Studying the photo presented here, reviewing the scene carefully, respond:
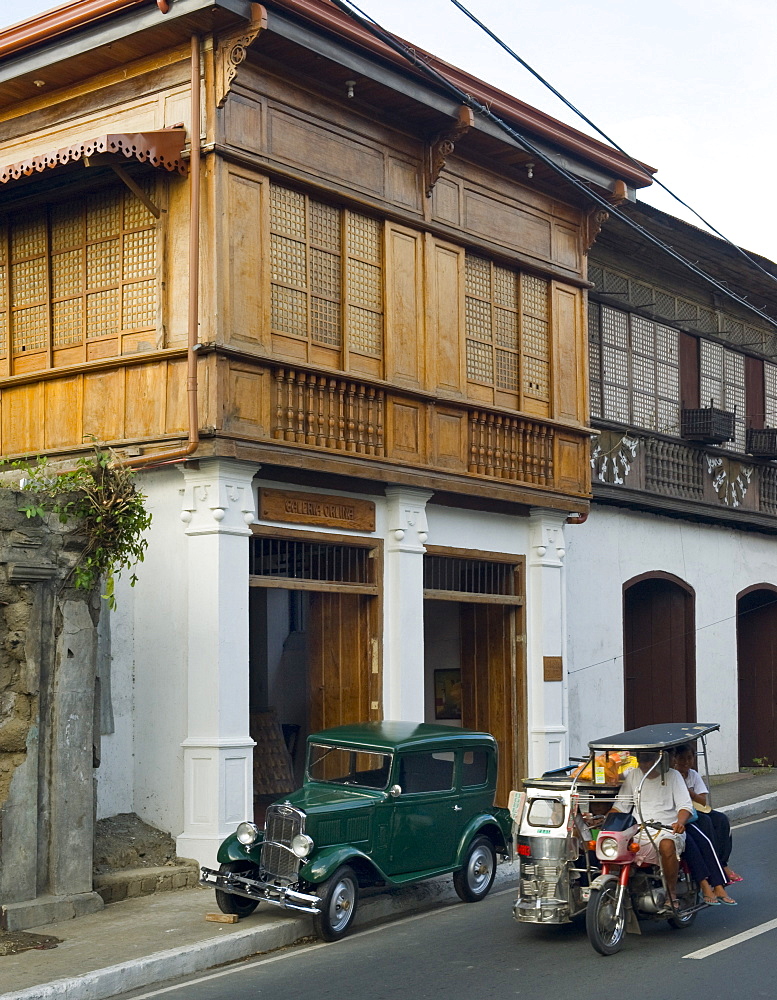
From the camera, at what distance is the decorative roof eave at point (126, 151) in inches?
490

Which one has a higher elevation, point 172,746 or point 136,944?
point 172,746

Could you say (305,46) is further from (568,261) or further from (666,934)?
(666,934)

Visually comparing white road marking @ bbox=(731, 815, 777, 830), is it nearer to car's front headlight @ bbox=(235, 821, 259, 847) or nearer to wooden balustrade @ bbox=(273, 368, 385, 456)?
wooden balustrade @ bbox=(273, 368, 385, 456)

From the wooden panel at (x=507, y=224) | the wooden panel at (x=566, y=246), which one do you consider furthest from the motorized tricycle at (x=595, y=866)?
the wooden panel at (x=566, y=246)

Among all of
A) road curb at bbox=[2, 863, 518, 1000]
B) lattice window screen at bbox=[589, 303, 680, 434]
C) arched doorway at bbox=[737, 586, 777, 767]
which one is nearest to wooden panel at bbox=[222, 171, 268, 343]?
road curb at bbox=[2, 863, 518, 1000]

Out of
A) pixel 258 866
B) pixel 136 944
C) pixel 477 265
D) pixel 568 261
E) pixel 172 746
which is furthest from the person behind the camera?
pixel 568 261

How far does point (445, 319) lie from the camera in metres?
15.8

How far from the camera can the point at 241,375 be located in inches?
519

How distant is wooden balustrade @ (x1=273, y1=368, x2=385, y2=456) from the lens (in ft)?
44.7

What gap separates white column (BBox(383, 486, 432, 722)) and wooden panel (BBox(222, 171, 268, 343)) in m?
2.77

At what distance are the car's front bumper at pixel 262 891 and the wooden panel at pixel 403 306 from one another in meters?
6.25

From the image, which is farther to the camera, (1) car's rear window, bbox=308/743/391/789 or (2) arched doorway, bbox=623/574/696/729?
(2) arched doorway, bbox=623/574/696/729

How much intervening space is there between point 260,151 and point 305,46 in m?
1.12

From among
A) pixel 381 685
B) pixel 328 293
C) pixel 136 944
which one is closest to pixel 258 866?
pixel 136 944
